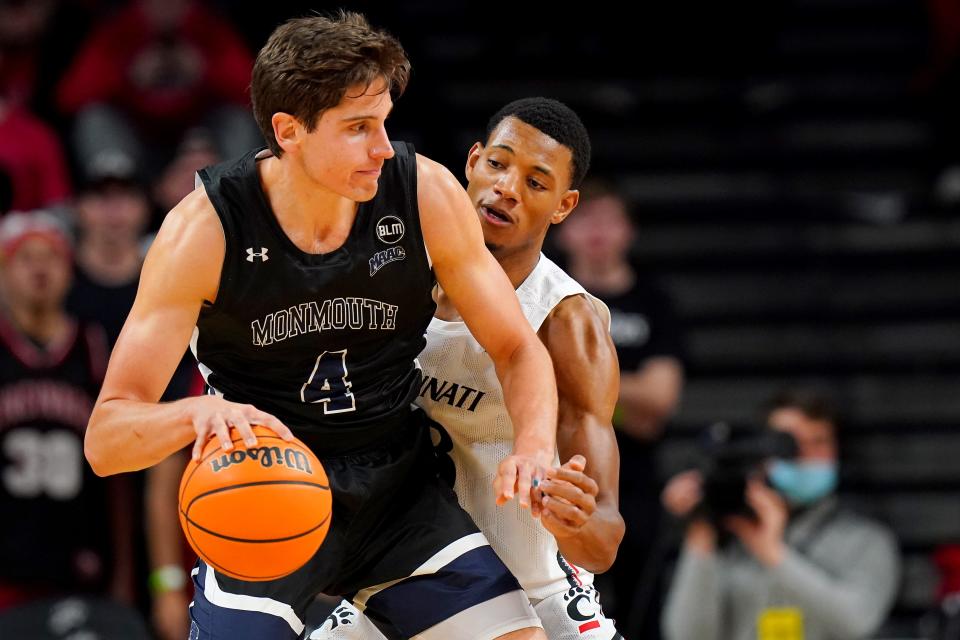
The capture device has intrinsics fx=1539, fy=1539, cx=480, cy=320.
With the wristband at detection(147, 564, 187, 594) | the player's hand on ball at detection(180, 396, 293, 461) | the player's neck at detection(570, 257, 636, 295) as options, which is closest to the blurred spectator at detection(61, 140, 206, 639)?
the wristband at detection(147, 564, 187, 594)

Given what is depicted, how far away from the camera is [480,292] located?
364cm

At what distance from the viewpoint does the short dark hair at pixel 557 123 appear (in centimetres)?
414

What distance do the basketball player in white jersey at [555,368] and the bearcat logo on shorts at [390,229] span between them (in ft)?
1.62

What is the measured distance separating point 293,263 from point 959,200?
6.44 meters

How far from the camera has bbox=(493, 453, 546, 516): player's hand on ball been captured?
128 inches

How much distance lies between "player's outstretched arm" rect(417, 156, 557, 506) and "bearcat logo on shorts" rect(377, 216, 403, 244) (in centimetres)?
6

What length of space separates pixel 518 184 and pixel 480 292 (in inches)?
21.5

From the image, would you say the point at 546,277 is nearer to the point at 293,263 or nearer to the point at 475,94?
the point at 293,263

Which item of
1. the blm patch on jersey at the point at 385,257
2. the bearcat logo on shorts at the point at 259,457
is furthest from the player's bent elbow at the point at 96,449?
the blm patch on jersey at the point at 385,257

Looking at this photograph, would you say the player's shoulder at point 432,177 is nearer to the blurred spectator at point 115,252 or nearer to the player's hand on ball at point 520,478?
the player's hand on ball at point 520,478

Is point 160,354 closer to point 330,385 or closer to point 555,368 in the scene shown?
point 330,385

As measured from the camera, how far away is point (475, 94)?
9367 millimetres

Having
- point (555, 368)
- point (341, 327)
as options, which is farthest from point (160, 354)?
point (555, 368)

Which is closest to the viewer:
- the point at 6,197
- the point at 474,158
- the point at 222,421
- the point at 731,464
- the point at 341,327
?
the point at 222,421
